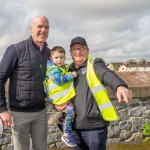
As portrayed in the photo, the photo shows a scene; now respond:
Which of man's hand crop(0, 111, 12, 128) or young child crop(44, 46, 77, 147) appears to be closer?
young child crop(44, 46, 77, 147)

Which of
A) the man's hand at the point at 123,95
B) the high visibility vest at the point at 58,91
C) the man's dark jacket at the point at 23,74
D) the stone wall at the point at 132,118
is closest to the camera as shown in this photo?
the man's hand at the point at 123,95

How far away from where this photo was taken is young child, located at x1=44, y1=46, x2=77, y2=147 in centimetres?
343

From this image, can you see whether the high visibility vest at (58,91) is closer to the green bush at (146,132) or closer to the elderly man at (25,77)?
the elderly man at (25,77)

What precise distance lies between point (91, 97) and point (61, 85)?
0.45 m

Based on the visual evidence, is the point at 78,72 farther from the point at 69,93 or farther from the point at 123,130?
the point at 123,130

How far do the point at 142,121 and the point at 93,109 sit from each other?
341 centimetres

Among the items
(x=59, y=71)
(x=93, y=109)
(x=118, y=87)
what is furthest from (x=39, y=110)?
(x=118, y=87)

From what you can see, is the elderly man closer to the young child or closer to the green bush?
the young child

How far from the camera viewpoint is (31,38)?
12.4 ft

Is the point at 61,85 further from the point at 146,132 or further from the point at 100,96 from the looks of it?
the point at 146,132

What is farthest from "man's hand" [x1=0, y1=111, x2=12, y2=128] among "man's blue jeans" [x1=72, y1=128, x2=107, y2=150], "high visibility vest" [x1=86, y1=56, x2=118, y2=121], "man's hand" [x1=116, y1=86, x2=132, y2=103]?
"man's hand" [x1=116, y1=86, x2=132, y2=103]

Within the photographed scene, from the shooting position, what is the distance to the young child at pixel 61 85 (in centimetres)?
343

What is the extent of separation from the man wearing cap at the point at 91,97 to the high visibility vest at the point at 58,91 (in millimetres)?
102

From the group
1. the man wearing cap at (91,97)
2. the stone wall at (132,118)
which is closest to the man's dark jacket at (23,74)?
the man wearing cap at (91,97)
